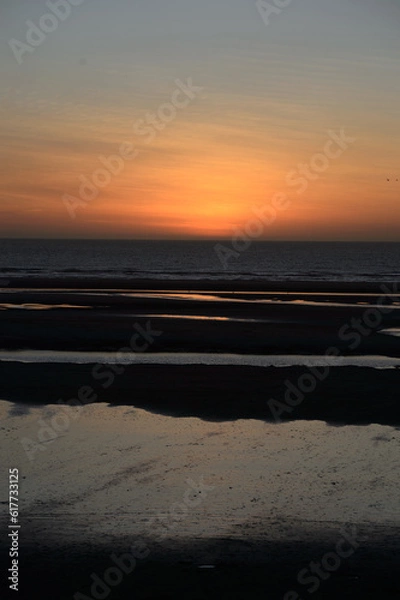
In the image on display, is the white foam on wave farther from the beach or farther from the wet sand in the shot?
the wet sand

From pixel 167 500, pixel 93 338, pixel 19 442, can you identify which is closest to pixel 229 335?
pixel 93 338

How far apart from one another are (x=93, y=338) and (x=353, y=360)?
991 cm

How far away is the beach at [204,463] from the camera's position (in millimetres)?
7848

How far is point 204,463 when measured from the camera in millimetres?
11758

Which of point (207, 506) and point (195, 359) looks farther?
point (195, 359)

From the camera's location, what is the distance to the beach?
25.7 feet

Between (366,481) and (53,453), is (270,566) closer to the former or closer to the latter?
(366,481)

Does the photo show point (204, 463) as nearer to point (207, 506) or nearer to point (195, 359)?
point (207, 506)

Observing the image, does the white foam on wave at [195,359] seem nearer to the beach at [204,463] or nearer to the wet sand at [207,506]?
the beach at [204,463]

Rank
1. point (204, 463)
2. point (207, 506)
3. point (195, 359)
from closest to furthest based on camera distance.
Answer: point (207, 506) < point (204, 463) < point (195, 359)

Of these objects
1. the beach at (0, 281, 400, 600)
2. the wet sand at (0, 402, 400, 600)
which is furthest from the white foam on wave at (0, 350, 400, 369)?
the wet sand at (0, 402, 400, 600)

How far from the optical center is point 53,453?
12.3m

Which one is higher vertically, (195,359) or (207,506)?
(195,359)

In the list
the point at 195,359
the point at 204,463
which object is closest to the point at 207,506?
the point at 204,463
